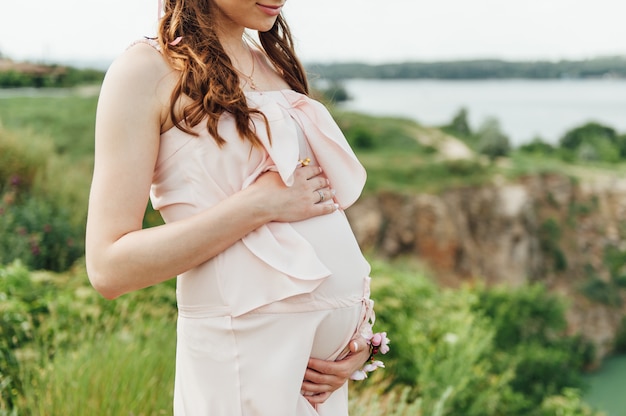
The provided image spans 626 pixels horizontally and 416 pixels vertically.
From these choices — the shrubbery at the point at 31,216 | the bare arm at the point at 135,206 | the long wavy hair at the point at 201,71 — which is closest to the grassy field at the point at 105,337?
the shrubbery at the point at 31,216

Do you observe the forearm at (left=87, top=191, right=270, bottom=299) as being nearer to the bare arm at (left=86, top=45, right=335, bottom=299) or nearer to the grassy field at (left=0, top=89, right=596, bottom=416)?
the bare arm at (left=86, top=45, right=335, bottom=299)

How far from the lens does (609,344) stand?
31.2 meters

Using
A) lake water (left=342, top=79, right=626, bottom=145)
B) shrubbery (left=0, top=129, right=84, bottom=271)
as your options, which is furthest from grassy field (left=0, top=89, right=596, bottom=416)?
lake water (left=342, top=79, right=626, bottom=145)

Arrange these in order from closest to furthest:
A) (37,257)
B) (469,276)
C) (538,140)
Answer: (37,257)
(469,276)
(538,140)

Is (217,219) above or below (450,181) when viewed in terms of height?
above

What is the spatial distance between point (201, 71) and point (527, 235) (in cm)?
3012

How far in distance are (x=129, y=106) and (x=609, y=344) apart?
33378 millimetres

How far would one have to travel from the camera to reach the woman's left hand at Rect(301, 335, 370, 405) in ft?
5.15

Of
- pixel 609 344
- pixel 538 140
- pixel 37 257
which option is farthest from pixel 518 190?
pixel 37 257

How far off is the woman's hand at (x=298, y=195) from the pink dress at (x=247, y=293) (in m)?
0.02

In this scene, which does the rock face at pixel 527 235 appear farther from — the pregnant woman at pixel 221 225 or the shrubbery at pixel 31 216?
the pregnant woman at pixel 221 225

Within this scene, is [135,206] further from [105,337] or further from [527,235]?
[527,235]

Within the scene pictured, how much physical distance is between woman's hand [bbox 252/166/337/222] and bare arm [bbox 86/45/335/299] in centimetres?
6

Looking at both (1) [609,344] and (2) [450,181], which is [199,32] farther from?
(1) [609,344]
